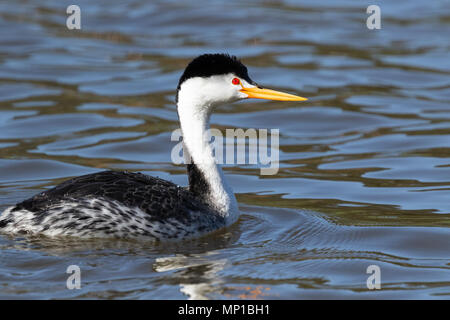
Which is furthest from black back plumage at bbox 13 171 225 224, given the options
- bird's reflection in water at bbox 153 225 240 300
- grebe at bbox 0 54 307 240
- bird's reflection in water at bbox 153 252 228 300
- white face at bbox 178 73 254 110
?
white face at bbox 178 73 254 110

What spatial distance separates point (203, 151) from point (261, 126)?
17.5ft

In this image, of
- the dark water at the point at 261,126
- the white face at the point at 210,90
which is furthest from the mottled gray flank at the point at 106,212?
the white face at the point at 210,90

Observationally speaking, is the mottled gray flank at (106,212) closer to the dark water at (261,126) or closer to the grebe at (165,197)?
the grebe at (165,197)

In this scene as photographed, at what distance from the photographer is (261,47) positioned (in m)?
19.4

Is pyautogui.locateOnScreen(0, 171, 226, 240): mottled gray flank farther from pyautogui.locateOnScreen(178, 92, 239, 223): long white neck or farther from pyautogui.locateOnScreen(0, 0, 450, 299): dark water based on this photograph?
pyautogui.locateOnScreen(178, 92, 239, 223): long white neck

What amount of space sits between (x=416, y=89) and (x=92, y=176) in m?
9.07

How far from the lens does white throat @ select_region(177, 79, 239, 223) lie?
924cm

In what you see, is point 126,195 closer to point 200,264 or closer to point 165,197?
point 165,197

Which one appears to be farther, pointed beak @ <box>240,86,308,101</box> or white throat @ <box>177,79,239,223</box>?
pointed beak @ <box>240,86,308,101</box>

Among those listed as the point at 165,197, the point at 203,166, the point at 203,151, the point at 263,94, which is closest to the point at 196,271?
the point at 165,197

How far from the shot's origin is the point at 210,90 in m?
9.14

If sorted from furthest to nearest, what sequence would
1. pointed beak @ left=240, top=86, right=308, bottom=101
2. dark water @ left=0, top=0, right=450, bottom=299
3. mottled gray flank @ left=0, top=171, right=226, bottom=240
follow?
pointed beak @ left=240, top=86, right=308, bottom=101
mottled gray flank @ left=0, top=171, right=226, bottom=240
dark water @ left=0, top=0, right=450, bottom=299

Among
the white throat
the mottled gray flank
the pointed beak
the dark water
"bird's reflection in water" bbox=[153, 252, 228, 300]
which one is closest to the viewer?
"bird's reflection in water" bbox=[153, 252, 228, 300]
